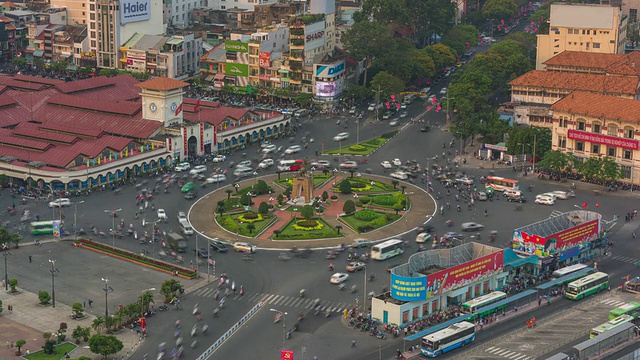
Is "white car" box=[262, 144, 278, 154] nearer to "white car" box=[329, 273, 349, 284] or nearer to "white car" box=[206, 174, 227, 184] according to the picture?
"white car" box=[206, 174, 227, 184]

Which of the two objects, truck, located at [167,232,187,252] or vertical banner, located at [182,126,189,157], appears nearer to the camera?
truck, located at [167,232,187,252]

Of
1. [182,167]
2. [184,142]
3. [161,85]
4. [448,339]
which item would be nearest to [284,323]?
[448,339]

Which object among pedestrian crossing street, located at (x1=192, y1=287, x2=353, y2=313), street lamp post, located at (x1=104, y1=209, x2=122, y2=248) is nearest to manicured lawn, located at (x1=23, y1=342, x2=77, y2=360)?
pedestrian crossing street, located at (x1=192, y1=287, x2=353, y2=313)

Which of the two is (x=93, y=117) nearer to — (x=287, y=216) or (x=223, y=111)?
(x=223, y=111)

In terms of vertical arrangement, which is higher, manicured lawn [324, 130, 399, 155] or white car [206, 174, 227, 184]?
manicured lawn [324, 130, 399, 155]

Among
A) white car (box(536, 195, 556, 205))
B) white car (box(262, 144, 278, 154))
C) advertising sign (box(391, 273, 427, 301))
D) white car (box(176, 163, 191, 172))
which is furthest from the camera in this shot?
white car (box(262, 144, 278, 154))

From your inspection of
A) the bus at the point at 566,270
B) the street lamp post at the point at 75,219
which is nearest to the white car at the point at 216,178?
the street lamp post at the point at 75,219

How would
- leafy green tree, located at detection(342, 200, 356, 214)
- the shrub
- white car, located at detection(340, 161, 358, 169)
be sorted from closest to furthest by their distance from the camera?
1. the shrub
2. leafy green tree, located at detection(342, 200, 356, 214)
3. white car, located at detection(340, 161, 358, 169)
